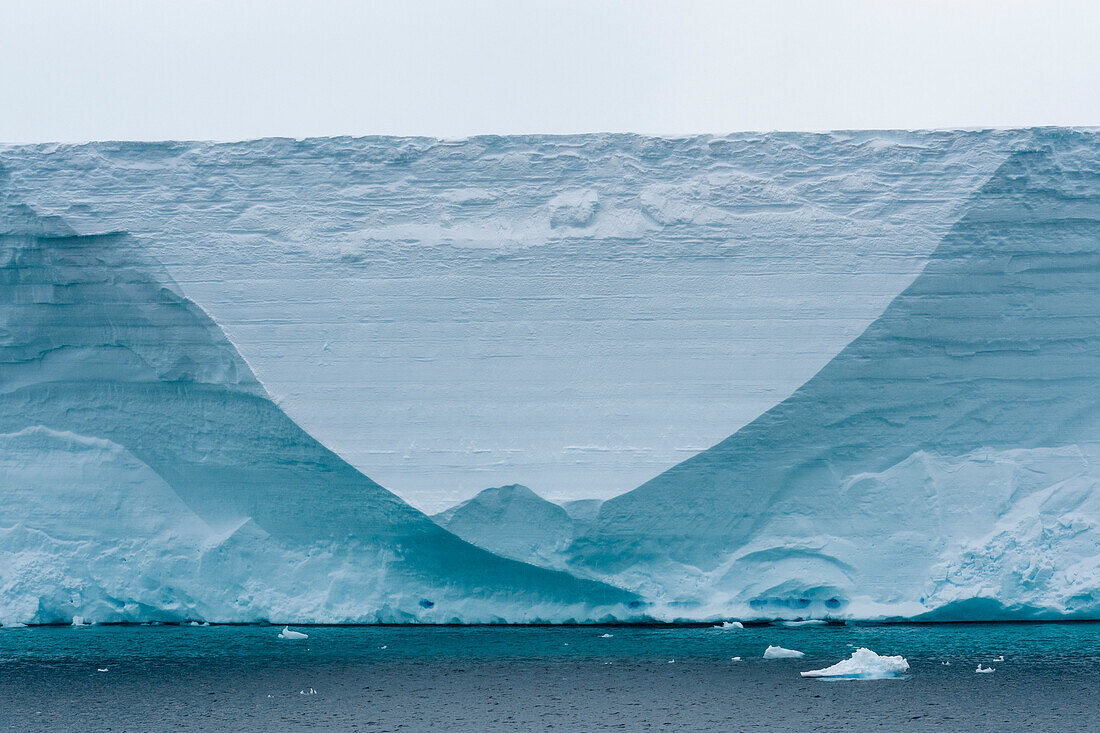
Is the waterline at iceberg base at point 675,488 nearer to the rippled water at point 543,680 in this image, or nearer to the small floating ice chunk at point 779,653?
the rippled water at point 543,680

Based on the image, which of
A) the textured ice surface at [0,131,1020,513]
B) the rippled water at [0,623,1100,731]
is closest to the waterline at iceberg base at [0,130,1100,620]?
the textured ice surface at [0,131,1020,513]

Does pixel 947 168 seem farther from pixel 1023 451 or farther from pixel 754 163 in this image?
pixel 1023 451

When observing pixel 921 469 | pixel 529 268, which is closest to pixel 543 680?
pixel 529 268

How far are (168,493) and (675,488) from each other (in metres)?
2.99

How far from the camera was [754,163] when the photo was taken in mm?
6902

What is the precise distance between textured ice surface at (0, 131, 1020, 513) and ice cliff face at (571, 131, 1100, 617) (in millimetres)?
190

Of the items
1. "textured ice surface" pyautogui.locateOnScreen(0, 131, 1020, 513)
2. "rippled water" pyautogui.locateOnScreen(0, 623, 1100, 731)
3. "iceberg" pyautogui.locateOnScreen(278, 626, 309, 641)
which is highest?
"textured ice surface" pyautogui.locateOnScreen(0, 131, 1020, 513)

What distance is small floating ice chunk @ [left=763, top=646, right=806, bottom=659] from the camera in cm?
531

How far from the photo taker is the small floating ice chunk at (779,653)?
531 centimetres

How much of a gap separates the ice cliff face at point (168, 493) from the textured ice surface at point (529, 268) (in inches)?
7.7

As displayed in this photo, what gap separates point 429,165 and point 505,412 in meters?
1.59

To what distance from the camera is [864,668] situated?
4770mm

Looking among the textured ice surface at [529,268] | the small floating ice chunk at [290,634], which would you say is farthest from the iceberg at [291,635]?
the textured ice surface at [529,268]

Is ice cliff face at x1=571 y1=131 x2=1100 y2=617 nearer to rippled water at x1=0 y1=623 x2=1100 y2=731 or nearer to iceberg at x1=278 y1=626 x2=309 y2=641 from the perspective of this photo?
rippled water at x1=0 y1=623 x2=1100 y2=731
